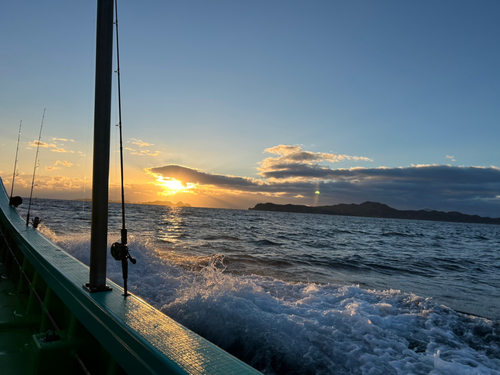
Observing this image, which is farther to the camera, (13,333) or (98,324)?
(13,333)

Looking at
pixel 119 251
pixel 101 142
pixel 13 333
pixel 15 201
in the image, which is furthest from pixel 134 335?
pixel 15 201

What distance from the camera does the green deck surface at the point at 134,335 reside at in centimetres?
124

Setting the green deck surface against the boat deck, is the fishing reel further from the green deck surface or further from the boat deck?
the boat deck

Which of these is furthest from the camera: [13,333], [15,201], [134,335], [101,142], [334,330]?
[15,201]

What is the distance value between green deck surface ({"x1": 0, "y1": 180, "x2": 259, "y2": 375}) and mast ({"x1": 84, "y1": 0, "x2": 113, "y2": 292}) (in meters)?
0.18

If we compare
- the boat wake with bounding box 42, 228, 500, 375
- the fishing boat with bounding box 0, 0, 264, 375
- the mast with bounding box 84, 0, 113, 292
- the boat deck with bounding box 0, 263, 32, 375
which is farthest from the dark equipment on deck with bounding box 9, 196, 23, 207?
the mast with bounding box 84, 0, 113, 292

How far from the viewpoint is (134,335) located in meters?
1.46

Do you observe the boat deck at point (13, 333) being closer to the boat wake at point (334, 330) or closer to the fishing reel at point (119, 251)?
the fishing reel at point (119, 251)

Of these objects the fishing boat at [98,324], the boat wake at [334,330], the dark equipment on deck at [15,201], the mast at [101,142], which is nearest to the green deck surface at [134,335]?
the fishing boat at [98,324]

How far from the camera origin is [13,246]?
5047 millimetres

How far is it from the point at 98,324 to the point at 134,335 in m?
0.43

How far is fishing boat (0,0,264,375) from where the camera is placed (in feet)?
4.36

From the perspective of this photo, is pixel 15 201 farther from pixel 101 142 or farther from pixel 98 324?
pixel 98 324

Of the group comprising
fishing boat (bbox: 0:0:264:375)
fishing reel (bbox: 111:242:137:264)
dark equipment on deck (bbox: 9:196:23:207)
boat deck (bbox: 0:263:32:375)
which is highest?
dark equipment on deck (bbox: 9:196:23:207)
